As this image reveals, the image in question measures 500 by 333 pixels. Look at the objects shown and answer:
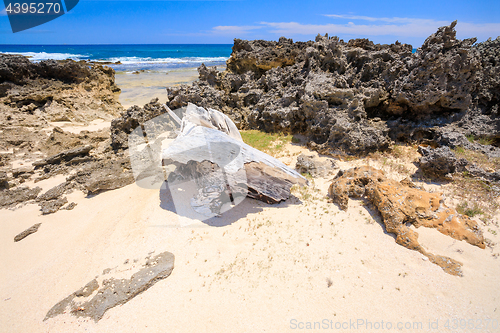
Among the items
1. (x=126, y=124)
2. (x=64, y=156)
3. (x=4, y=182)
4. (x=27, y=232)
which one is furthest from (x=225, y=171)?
(x=4, y=182)

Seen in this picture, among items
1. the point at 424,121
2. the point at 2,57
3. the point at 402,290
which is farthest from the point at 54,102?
the point at 424,121

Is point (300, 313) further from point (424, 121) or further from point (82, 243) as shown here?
point (424, 121)

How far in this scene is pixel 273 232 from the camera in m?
4.22

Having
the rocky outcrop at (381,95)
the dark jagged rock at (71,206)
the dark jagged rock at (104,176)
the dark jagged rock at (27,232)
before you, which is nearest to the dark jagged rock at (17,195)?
the dark jagged rock at (104,176)

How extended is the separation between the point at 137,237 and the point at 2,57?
1319 cm

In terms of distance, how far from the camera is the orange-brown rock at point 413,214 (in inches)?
149

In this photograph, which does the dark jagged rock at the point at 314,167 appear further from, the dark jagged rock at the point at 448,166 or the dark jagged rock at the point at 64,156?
the dark jagged rock at the point at 64,156

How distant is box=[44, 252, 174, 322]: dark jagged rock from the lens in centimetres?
304

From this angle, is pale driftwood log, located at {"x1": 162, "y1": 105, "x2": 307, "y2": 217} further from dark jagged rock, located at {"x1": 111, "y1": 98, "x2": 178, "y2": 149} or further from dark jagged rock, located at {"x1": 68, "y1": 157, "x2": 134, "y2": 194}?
dark jagged rock, located at {"x1": 111, "y1": 98, "x2": 178, "y2": 149}

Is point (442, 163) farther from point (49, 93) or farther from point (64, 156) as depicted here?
point (49, 93)

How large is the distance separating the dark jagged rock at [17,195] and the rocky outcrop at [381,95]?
16.2 ft

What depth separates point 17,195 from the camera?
537cm

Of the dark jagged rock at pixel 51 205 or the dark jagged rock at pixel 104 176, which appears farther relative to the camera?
the dark jagged rock at pixel 104 176

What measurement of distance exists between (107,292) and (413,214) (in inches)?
206
